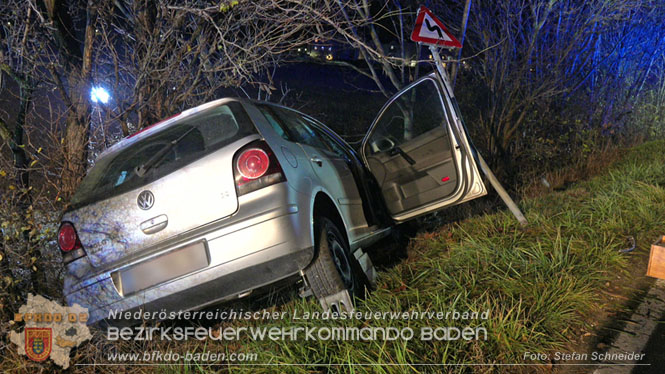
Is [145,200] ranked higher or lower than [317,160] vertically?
higher

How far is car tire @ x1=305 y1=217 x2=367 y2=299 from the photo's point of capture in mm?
2965

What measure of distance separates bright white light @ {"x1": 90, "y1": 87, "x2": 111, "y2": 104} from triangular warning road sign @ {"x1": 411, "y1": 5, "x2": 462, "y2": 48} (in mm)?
3009

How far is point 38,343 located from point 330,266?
1871mm

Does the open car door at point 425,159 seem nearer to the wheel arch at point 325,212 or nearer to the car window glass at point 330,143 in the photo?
the car window glass at point 330,143

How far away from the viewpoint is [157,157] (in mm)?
3064

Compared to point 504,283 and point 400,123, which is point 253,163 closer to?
point 504,283

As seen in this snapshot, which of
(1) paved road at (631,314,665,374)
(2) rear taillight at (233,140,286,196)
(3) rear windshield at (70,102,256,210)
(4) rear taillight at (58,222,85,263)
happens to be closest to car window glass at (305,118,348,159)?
(3) rear windshield at (70,102,256,210)

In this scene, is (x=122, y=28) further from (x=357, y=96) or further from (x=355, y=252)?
(x=357, y=96)

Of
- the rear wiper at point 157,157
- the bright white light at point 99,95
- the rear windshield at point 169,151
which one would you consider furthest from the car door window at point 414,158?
the bright white light at point 99,95

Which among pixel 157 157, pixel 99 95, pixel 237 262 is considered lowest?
pixel 237 262

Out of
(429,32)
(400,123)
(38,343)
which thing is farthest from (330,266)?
(429,32)

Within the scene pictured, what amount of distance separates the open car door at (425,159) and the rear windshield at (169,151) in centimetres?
188

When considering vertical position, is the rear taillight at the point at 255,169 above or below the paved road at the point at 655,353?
above

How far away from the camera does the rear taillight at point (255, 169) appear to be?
9.30 feet
